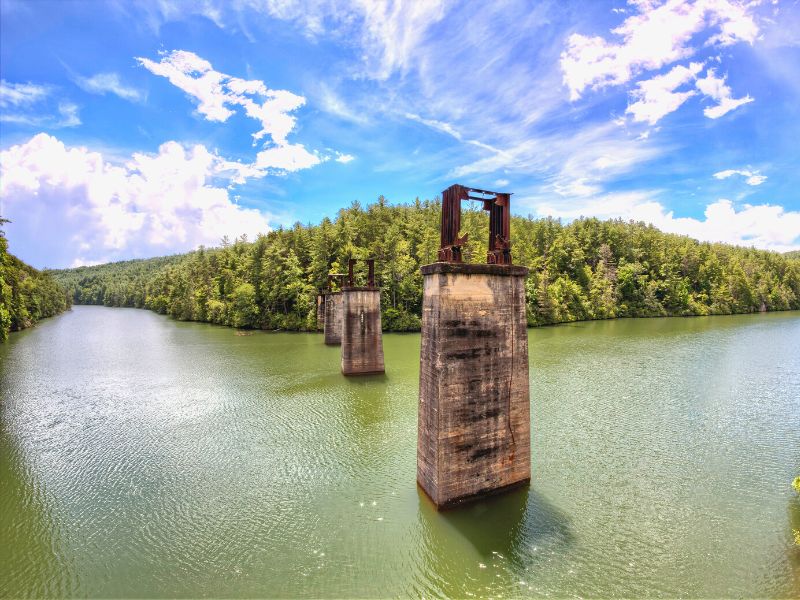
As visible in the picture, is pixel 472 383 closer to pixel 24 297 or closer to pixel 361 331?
pixel 361 331

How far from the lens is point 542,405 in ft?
64.8

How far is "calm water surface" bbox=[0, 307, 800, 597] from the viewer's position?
873cm

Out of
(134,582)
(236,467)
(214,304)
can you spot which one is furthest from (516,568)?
(214,304)

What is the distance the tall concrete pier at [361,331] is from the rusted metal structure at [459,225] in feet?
53.8

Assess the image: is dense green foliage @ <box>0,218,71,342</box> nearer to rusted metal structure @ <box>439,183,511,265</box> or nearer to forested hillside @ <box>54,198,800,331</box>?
forested hillside @ <box>54,198,800,331</box>

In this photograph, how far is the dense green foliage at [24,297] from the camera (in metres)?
23.3

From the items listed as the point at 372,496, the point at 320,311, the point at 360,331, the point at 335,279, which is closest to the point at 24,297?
the point at 320,311

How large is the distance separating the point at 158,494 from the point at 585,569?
1218 cm

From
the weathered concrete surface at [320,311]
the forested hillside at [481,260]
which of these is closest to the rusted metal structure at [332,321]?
the weathered concrete surface at [320,311]

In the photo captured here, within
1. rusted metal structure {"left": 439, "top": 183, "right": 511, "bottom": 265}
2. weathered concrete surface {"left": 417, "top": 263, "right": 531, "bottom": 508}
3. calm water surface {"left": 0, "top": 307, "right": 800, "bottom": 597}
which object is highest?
rusted metal structure {"left": 439, "top": 183, "right": 511, "bottom": 265}

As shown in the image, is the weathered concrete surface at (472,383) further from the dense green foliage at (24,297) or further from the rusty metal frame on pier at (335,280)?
the dense green foliage at (24,297)

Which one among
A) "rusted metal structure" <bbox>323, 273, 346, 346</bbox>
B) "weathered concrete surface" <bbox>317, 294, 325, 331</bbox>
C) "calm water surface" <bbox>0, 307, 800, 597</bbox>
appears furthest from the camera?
"weathered concrete surface" <bbox>317, 294, 325, 331</bbox>

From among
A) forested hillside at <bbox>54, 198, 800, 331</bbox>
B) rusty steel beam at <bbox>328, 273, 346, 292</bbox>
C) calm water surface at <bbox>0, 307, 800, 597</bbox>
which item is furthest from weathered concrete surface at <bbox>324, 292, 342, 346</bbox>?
calm water surface at <bbox>0, 307, 800, 597</bbox>

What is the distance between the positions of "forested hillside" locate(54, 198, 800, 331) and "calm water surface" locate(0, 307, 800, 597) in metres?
30.8
